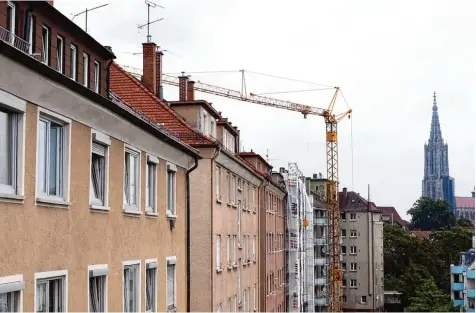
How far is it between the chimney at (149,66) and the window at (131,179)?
11.3 meters

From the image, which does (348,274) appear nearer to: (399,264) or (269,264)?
(399,264)

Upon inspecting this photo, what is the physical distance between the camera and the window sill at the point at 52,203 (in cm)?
1057

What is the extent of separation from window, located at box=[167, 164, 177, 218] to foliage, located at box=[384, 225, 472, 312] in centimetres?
7762

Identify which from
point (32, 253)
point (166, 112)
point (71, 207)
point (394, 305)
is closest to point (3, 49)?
point (32, 253)

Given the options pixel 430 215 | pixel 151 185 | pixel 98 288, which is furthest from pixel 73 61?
pixel 430 215

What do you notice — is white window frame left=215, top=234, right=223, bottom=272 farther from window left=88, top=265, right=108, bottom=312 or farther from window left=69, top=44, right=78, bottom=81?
window left=69, top=44, right=78, bottom=81

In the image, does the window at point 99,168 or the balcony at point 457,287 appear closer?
the window at point 99,168

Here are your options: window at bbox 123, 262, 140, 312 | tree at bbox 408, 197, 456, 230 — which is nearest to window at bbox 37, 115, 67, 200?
window at bbox 123, 262, 140, 312

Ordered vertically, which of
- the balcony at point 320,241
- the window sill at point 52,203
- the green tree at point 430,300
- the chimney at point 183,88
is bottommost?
the green tree at point 430,300

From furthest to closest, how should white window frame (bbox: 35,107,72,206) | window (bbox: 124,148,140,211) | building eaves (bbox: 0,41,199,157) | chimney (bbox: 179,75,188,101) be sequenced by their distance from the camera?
chimney (bbox: 179,75,188,101) → window (bbox: 124,148,140,211) → white window frame (bbox: 35,107,72,206) → building eaves (bbox: 0,41,199,157)

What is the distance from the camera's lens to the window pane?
9656 mm

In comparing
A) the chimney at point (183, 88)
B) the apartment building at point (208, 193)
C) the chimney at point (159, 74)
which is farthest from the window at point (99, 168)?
the chimney at point (183, 88)

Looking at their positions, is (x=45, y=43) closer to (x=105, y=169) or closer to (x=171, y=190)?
(x=105, y=169)

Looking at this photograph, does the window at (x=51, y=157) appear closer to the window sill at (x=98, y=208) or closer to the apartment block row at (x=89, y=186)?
the apartment block row at (x=89, y=186)
